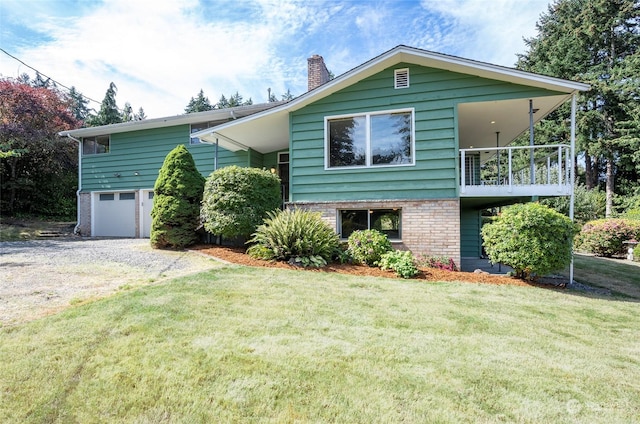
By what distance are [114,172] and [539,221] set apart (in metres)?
15.4

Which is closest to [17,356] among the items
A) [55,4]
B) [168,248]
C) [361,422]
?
[361,422]

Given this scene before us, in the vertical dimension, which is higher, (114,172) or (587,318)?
(114,172)

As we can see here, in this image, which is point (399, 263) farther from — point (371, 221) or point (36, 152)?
point (36, 152)

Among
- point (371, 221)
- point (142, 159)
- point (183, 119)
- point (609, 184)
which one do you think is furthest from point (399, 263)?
point (609, 184)

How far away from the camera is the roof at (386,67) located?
6.85m

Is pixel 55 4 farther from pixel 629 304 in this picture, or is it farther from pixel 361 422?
pixel 629 304

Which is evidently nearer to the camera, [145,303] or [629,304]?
[145,303]

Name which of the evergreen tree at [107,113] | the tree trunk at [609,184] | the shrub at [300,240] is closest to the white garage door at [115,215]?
the shrub at [300,240]

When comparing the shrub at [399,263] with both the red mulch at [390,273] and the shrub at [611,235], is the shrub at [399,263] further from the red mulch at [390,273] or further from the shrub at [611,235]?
the shrub at [611,235]

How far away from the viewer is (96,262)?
6625 millimetres

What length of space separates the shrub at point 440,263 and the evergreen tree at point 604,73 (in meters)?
20.3

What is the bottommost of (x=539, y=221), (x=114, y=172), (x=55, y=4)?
(x=539, y=221)

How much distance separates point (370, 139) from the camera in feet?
26.1

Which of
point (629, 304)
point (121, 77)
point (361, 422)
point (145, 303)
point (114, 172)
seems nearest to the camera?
point (361, 422)
